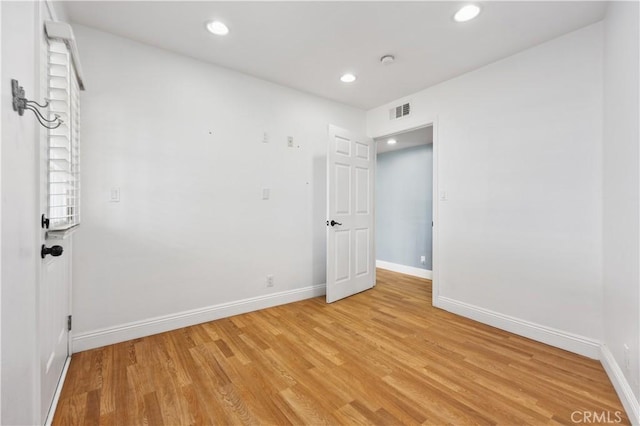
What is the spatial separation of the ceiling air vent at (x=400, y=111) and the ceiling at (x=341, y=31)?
0.54 metres

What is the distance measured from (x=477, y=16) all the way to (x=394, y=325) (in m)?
2.68

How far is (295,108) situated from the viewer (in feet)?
11.3

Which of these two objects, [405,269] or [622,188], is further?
[405,269]

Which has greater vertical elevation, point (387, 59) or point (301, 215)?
point (387, 59)

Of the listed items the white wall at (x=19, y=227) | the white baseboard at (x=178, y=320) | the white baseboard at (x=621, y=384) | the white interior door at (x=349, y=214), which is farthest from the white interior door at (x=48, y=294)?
the white baseboard at (x=621, y=384)

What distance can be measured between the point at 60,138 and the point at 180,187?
1101 mm

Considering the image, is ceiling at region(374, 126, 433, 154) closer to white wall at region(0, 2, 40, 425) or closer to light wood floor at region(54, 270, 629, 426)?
light wood floor at region(54, 270, 629, 426)

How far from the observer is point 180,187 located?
2.64 meters

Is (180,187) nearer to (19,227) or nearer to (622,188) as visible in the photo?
(19,227)

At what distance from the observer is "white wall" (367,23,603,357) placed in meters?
2.19

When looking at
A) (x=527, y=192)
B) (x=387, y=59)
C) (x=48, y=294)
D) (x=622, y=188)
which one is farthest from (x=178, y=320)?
(x=622, y=188)

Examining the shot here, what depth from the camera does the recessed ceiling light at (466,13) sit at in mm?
1998

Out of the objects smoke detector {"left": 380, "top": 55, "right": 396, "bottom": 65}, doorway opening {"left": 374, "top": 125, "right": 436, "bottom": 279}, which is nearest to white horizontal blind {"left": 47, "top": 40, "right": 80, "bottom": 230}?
smoke detector {"left": 380, "top": 55, "right": 396, "bottom": 65}

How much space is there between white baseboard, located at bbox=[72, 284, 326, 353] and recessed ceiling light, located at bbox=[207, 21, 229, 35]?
2503mm
